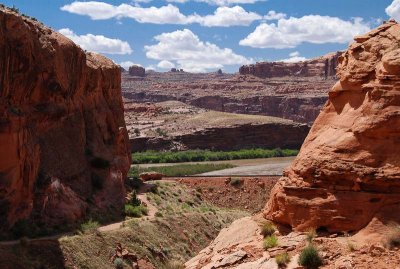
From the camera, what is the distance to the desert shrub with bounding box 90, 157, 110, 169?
4800 cm

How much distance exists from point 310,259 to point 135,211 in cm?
3056

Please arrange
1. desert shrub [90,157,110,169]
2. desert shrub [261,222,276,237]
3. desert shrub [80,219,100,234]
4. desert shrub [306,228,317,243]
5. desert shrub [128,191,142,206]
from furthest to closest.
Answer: desert shrub [128,191,142,206]
desert shrub [90,157,110,169]
desert shrub [80,219,100,234]
desert shrub [261,222,276,237]
desert shrub [306,228,317,243]

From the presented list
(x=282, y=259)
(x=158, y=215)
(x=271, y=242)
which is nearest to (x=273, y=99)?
(x=158, y=215)

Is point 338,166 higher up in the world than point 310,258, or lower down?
higher up

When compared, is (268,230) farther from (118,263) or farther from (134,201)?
(134,201)

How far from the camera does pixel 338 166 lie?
18.3 meters

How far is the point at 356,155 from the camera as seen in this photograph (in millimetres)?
18188

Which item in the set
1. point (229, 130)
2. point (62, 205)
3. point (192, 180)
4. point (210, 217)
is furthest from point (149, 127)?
point (62, 205)

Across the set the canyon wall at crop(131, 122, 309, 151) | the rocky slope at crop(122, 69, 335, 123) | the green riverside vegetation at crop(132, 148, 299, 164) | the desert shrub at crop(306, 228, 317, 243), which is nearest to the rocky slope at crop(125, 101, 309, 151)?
the canyon wall at crop(131, 122, 309, 151)

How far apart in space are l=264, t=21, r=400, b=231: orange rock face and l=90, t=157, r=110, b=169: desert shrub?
96.8 ft

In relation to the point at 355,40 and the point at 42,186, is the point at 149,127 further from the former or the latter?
the point at 355,40

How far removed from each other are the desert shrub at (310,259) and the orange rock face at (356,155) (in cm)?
185

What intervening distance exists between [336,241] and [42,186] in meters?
24.3

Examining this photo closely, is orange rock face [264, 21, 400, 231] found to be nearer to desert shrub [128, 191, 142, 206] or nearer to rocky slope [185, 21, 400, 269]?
rocky slope [185, 21, 400, 269]
